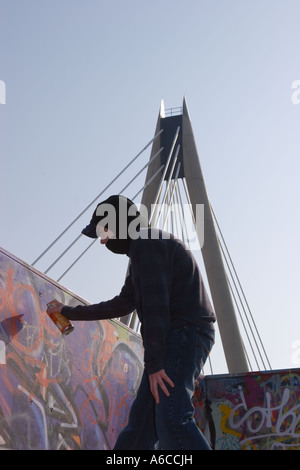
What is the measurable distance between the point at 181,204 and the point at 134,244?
7681 millimetres

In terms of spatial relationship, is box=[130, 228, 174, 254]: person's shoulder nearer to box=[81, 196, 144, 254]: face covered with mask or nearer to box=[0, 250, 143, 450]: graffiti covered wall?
box=[81, 196, 144, 254]: face covered with mask

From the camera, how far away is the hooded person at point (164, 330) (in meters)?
2.05

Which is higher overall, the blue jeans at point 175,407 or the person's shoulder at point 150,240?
the person's shoulder at point 150,240

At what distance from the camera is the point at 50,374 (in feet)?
11.2

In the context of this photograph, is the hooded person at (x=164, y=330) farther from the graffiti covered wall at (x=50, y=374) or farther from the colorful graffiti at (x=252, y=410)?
the colorful graffiti at (x=252, y=410)

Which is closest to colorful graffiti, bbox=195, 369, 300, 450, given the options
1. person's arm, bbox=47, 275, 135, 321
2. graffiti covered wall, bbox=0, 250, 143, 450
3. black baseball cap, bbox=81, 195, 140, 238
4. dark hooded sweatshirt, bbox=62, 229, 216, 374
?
graffiti covered wall, bbox=0, 250, 143, 450

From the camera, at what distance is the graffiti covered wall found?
3.05 meters

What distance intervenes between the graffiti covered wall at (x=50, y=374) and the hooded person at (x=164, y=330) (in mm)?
997

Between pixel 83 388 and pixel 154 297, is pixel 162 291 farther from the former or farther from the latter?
pixel 83 388

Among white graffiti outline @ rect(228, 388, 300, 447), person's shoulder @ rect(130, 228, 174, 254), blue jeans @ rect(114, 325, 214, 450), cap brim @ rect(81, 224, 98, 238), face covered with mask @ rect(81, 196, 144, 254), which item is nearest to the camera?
blue jeans @ rect(114, 325, 214, 450)

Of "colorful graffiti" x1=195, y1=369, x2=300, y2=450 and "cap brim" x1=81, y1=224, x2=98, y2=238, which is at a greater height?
"cap brim" x1=81, y1=224, x2=98, y2=238

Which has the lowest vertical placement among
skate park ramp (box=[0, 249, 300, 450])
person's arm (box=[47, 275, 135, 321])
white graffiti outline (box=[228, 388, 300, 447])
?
white graffiti outline (box=[228, 388, 300, 447])

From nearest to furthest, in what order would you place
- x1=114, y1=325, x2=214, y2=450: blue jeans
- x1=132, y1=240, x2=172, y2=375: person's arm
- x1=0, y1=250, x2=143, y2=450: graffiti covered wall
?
x1=114, y1=325, x2=214, y2=450: blue jeans → x1=132, y1=240, x2=172, y2=375: person's arm → x1=0, y1=250, x2=143, y2=450: graffiti covered wall

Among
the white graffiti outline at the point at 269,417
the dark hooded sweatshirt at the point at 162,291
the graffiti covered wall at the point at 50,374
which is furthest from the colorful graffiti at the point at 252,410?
the dark hooded sweatshirt at the point at 162,291
